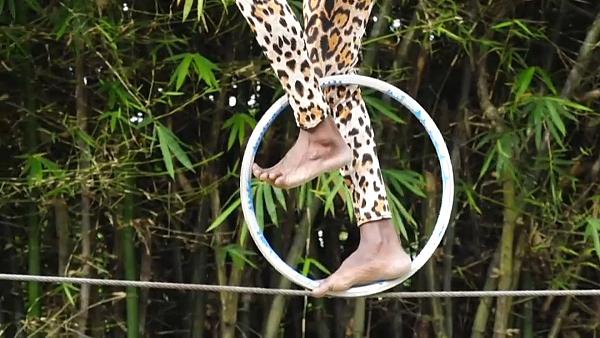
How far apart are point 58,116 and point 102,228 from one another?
0.85 feet

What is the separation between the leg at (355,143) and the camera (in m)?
1.61

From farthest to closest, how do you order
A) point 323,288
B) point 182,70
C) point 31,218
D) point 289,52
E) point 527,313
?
point 527,313, point 31,218, point 182,70, point 323,288, point 289,52

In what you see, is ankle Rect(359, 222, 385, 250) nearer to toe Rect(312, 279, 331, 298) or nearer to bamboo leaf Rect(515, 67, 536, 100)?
toe Rect(312, 279, 331, 298)

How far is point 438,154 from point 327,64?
0.68ft

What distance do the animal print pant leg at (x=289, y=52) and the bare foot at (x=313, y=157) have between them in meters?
0.02

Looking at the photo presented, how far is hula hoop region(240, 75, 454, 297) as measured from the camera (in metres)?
1.62

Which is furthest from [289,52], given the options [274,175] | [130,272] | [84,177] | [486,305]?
[486,305]

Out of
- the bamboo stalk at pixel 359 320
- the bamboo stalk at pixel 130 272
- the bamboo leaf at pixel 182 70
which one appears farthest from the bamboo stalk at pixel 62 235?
the bamboo stalk at pixel 359 320

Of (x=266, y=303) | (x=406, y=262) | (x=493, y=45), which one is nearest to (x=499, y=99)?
(x=493, y=45)

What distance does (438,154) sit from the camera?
1656 millimetres

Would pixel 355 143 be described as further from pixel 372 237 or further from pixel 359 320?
pixel 359 320

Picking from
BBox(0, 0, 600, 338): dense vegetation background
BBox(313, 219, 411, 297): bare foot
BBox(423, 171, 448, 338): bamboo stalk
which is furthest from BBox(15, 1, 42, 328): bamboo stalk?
BBox(313, 219, 411, 297): bare foot

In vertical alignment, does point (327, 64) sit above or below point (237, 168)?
above

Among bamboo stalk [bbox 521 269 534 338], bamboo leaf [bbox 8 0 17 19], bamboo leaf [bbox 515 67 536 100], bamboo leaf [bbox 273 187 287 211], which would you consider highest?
bamboo leaf [bbox 8 0 17 19]
